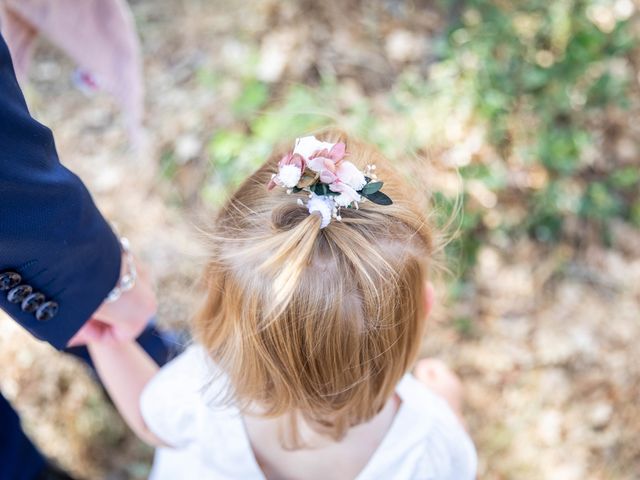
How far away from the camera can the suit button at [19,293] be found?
91 cm

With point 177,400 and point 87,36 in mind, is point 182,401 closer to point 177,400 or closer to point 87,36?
point 177,400

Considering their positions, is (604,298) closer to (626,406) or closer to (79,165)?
(626,406)

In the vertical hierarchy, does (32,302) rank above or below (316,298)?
above

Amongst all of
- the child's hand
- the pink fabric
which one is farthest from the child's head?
the pink fabric

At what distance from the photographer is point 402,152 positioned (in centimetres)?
208

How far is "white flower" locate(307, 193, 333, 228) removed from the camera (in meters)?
0.86

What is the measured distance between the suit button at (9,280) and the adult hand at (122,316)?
9.2 inches

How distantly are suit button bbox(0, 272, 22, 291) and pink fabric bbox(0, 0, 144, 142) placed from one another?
2.63 feet

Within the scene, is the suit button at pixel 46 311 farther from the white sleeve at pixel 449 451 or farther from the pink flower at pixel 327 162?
the white sleeve at pixel 449 451

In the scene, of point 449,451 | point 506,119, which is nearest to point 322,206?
point 449,451

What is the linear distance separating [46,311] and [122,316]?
0.21 metres

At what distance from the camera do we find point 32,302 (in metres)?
0.95

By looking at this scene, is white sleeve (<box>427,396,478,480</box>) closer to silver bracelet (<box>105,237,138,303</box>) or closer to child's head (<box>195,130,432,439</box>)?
child's head (<box>195,130,432,439</box>)


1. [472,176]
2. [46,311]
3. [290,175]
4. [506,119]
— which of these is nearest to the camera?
[290,175]
